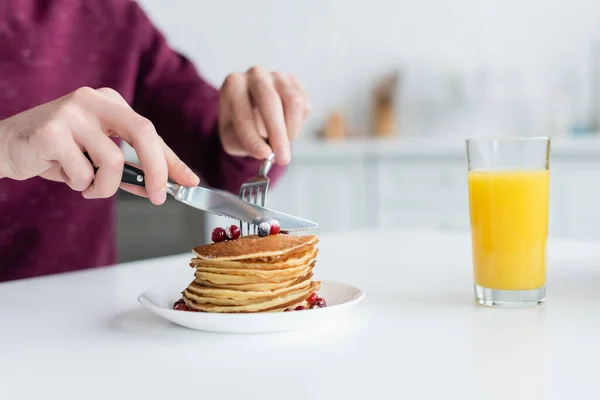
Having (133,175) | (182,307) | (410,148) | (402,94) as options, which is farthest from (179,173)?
(402,94)

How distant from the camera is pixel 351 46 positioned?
4.15 m

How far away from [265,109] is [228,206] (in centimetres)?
35

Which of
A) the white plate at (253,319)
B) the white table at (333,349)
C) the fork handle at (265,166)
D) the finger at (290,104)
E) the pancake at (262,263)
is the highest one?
the finger at (290,104)

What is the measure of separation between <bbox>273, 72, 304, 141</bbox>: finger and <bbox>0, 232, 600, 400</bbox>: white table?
35 cm

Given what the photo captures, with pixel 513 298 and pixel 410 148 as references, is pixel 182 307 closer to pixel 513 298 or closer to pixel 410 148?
pixel 513 298

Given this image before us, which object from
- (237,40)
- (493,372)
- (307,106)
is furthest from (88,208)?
(237,40)

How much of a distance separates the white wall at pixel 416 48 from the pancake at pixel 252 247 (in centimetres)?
300

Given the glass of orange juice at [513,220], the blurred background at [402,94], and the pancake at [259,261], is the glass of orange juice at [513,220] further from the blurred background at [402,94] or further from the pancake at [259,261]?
the blurred background at [402,94]

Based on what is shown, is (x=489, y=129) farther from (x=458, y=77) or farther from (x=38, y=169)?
(x=38, y=169)

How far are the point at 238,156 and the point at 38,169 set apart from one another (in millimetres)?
847

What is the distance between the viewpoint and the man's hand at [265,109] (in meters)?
1.27

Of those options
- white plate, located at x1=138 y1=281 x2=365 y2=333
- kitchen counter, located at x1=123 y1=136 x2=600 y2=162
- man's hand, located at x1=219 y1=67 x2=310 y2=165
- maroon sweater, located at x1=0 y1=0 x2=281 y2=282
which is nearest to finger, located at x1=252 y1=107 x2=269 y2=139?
man's hand, located at x1=219 y1=67 x2=310 y2=165

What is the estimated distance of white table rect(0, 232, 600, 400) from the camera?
2.05 feet

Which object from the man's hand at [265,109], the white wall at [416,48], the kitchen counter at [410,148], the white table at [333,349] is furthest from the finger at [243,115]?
the white wall at [416,48]
